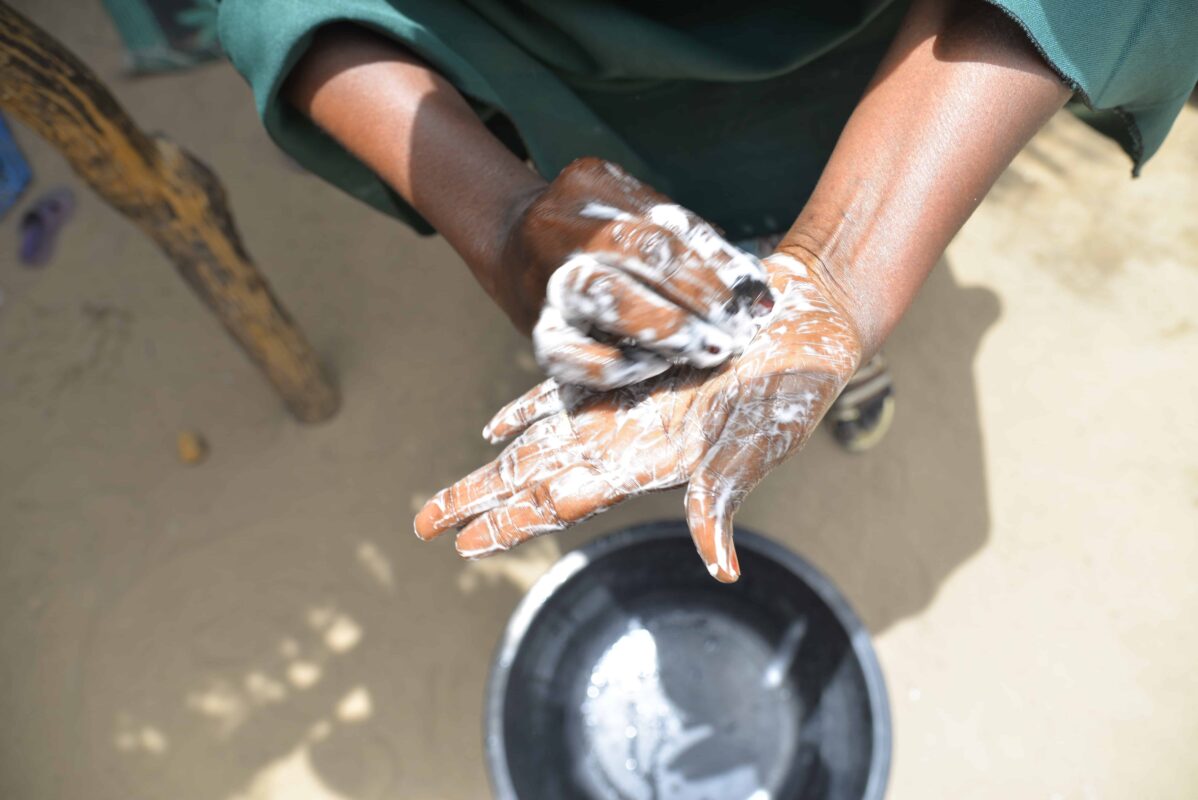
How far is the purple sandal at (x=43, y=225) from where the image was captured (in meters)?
3.06

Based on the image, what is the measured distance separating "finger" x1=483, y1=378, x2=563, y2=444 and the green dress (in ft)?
1.55

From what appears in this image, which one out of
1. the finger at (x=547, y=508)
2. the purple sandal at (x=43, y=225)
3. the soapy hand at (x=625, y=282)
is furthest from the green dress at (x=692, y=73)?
the purple sandal at (x=43, y=225)

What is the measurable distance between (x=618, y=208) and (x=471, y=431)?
1.49m

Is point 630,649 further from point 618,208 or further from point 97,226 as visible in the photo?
point 97,226

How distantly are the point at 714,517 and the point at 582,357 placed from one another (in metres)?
0.31

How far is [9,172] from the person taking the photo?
3.21 m

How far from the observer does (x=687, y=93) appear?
1588mm

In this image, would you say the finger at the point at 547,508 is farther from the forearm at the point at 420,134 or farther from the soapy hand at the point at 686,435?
the forearm at the point at 420,134

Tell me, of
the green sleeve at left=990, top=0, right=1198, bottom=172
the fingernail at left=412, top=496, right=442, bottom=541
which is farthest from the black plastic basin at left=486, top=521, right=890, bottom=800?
Result: the green sleeve at left=990, top=0, right=1198, bottom=172

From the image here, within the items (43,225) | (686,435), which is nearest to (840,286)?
(686,435)

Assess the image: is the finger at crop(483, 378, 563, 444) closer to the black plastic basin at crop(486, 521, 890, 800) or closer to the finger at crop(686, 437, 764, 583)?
the finger at crop(686, 437, 764, 583)

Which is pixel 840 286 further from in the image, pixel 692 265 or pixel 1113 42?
pixel 1113 42

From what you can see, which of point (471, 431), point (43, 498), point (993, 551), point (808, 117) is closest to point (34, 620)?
point (43, 498)

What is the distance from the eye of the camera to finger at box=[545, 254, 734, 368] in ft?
3.61
